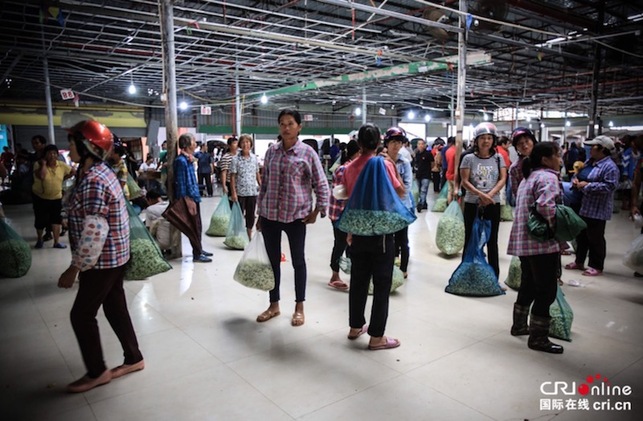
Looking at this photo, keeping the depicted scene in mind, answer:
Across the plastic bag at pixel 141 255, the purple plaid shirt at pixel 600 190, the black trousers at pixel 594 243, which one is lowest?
the black trousers at pixel 594 243

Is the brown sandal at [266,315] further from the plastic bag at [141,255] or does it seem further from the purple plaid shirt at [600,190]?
the purple plaid shirt at [600,190]

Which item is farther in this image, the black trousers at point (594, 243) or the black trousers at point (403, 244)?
A: the black trousers at point (594, 243)

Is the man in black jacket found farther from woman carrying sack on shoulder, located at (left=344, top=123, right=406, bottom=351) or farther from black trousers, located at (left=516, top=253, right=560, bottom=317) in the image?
woman carrying sack on shoulder, located at (left=344, top=123, right=406, bottom=351)

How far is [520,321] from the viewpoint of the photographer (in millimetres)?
3117

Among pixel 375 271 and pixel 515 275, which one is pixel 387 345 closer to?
pixel 375 271

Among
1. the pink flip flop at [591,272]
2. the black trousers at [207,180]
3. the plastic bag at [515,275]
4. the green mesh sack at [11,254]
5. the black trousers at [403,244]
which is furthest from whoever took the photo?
the black trousers at [207,180]

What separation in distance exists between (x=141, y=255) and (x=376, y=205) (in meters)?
1.55

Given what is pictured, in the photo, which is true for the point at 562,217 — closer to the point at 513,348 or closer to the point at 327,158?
the point at 513,348

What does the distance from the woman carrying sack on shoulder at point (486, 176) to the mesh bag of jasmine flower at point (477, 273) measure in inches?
3.9

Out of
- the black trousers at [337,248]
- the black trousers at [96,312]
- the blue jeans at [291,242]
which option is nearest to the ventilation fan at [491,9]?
the black trousers at [337,248]

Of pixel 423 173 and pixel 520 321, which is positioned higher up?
pixel 423 173

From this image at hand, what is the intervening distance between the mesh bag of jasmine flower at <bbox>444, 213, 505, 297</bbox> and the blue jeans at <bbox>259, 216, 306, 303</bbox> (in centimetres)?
156

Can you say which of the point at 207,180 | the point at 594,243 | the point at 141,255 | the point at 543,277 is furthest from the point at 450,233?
the point at 207,180

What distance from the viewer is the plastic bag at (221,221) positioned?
6633mm
